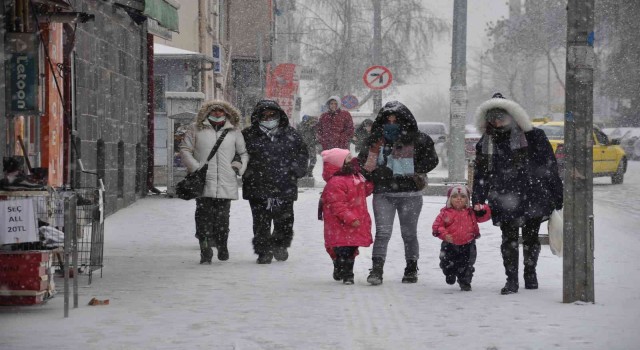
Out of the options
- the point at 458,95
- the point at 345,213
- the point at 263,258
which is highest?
the point at 458,95

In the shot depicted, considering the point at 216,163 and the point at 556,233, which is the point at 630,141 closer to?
the point at 216,163

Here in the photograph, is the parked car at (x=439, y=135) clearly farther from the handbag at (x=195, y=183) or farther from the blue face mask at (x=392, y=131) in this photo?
the blue face mask at (x=392, y=131)

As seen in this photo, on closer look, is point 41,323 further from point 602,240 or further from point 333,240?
point 602,240

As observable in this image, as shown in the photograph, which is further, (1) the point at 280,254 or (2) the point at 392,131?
(1) the point at 280,254

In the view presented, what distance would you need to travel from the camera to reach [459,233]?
33.6 feet

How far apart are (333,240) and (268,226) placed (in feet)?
6.31

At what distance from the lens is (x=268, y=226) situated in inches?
496

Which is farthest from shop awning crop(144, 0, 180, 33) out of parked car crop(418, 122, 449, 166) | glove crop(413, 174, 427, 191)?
parked car crop(418, 122, 449, 166)

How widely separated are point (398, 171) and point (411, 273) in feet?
2.86

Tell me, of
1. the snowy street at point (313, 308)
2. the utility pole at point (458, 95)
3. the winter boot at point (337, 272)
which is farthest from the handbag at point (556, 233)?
the utility pole at point (458, 95)

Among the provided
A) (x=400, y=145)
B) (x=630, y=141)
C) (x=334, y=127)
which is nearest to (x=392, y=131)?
(x=400, y=145)

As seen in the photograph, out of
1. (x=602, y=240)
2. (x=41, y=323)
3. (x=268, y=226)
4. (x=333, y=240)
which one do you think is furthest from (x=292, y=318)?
(x=602, y=240)

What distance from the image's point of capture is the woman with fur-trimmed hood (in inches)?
489

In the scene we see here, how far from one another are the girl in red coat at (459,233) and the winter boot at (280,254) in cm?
260
